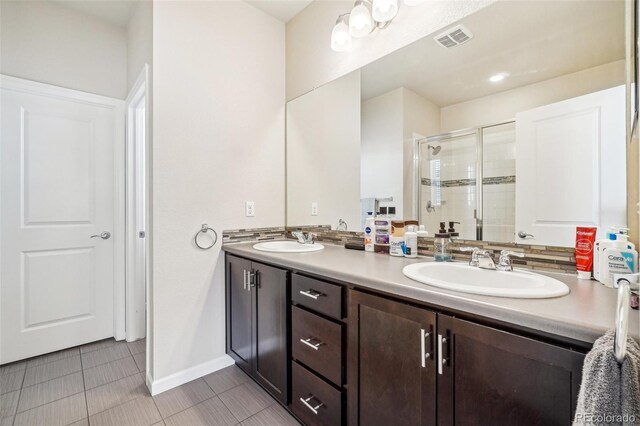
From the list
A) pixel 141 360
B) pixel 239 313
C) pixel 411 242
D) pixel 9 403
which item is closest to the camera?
pixel 411 242

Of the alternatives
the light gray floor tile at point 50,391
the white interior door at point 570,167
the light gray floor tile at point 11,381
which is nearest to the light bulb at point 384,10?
the white interior door at point 570,167

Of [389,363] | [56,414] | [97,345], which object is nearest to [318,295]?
[389,363]

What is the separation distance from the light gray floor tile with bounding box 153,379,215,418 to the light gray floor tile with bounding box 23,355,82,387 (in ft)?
2.53

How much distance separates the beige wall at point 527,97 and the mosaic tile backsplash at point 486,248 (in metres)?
0.55

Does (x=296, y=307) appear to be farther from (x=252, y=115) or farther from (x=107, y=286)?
(x=107, y=286)

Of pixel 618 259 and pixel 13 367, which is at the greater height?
pixel 618 259

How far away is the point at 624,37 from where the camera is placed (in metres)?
0.95

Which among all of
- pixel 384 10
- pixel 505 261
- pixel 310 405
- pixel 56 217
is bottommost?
pixel 310 405

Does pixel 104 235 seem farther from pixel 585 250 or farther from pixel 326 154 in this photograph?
pixel 585 250

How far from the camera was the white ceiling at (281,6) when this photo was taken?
2074 millimetres

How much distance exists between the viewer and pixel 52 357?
2066 millimetres

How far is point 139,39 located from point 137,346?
227cm

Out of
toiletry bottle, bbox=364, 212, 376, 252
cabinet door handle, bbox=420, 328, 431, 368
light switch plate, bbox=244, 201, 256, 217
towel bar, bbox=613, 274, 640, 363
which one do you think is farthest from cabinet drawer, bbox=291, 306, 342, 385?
light switch plate, bbox=244, 201, 256, 217

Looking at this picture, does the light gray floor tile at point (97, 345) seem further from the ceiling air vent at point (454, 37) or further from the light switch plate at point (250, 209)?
the ceiling air vent at point (454, 37)
